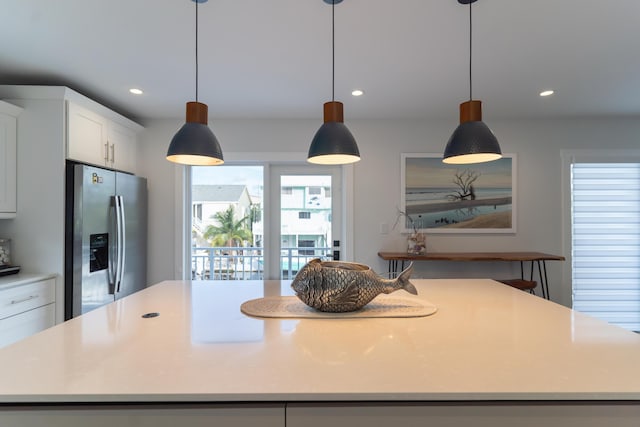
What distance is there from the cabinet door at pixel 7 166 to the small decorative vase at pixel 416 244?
3.42 metres

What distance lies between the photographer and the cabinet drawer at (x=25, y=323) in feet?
6.52

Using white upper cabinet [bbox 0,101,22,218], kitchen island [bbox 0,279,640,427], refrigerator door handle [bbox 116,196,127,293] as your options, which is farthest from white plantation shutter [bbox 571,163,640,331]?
white upper cabinet [bbox 0,101,22,218]

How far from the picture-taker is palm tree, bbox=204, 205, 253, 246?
3.55m

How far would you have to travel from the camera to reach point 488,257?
304 centimetres

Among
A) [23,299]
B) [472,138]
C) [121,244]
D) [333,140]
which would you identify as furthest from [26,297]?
[472,138]

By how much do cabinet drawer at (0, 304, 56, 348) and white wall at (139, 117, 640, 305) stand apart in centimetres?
209

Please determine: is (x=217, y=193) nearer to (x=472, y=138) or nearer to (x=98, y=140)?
(x=98, y=140)

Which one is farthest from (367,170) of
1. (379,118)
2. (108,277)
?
(108,277)

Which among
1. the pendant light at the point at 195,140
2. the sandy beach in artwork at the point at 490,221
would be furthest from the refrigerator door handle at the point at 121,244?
the sandy beach in artwork at the point at 490,221

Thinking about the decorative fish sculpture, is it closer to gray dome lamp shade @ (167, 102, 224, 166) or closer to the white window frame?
gray dome lamp shade @ (167, 102, 224, 166)

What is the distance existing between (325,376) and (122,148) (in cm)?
324

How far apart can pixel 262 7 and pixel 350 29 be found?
502mm

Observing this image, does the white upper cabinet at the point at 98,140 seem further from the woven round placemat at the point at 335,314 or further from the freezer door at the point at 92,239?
the woven round placemat at the point at 335,314

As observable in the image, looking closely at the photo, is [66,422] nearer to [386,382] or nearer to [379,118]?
[386,382]
